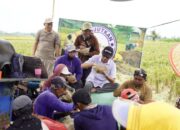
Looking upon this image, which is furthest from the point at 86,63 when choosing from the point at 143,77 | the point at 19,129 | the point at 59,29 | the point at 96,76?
the point at 19,129

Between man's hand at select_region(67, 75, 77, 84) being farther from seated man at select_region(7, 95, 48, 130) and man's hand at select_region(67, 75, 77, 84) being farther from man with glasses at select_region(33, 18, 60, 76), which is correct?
seated man at select_region(7, 95, 48, 130)

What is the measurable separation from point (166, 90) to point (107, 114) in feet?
15.9

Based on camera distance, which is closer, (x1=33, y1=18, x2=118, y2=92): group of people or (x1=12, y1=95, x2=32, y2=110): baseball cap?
(x1=12, y1=95, x2=32, y2=110): baseball cap

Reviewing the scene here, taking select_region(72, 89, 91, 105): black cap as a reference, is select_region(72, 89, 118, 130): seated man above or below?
below

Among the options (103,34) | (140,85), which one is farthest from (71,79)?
(103,34)

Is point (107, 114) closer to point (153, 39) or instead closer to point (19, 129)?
point (19, 129)

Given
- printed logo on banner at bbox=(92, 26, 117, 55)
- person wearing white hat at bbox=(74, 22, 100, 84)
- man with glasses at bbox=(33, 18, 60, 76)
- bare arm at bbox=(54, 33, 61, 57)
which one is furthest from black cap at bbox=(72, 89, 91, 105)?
printed logo on banner at bbox=(92, 26, 117, 55)

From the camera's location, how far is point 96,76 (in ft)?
22.5

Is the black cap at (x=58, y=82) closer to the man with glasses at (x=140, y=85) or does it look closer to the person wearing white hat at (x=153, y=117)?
the man with glasses at (x=140, y=85)

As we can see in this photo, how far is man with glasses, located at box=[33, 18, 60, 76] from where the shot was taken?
25.9 ft

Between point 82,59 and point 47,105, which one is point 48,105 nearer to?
point 47,105

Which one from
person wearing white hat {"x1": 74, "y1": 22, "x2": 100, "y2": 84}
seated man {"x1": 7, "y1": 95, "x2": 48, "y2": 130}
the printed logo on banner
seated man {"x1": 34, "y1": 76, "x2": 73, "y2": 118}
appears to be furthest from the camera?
the printed logo on banner

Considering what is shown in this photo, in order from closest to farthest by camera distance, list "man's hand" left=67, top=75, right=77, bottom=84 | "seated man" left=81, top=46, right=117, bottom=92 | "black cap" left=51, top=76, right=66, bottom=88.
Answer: "black cap" left=51, top=76, right=66, bottom=88
"man's hand" left=67, top=75, right=77, bottom=84
"seated man" left=81, top=46, right=117, bottom=92

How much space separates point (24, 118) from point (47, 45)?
4468 mm
